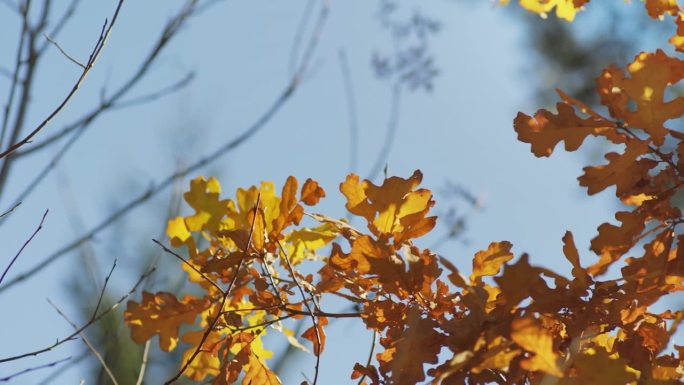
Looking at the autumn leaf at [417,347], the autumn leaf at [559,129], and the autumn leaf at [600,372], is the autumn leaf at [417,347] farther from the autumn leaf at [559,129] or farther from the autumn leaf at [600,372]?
the autumn leaf at [559,129]

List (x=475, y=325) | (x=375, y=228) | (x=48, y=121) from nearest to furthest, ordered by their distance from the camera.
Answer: (x=475, y=325) < (x=375, y=228) < (x=48, y=121)

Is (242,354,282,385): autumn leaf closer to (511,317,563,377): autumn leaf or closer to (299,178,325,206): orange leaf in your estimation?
(299,178,325,206): orange leaf

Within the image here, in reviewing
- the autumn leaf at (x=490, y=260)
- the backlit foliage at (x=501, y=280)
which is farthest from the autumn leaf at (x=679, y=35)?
the autumn leaf at (x=490, y=260)

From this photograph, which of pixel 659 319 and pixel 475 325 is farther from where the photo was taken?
pixel 659 319

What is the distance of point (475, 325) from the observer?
846mm

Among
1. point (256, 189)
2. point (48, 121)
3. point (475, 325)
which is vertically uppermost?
point (48, 121)

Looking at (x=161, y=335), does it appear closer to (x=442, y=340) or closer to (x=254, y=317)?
(x=254, y=317)

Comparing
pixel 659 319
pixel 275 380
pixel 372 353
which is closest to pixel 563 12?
pixel 659 319

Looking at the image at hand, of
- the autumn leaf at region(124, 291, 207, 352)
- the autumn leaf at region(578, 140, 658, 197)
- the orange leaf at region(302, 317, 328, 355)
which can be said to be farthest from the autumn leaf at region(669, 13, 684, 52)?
the autumn leaf at region(124, 291, 207, 352)

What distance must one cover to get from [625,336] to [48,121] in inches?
32.7

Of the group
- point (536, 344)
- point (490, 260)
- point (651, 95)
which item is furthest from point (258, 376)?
point (651, 95)

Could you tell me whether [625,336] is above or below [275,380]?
below

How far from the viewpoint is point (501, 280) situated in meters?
0.83

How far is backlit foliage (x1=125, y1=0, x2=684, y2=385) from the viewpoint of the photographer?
838 millimetres
